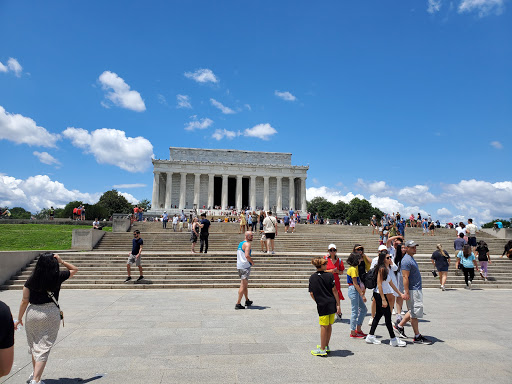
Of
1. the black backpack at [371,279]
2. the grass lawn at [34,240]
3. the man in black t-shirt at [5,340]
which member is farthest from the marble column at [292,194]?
the man in black t-shirt at [5,340]

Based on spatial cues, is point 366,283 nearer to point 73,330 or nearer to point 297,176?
point 73,330

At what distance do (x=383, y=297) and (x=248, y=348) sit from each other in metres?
2.53

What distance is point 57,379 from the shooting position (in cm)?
460

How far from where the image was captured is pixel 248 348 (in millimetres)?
5883

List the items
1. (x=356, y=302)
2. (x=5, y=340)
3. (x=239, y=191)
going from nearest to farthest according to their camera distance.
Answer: (x=5, y=340) < (x=356, y=302) < (x=239, y=191)

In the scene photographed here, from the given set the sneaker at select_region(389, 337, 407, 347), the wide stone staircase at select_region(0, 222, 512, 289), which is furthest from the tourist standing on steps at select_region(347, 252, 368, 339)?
the wide stone staircase at select_region(0, 222, 512, 289)

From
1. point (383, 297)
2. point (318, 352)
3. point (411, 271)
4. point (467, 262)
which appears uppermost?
point (411, 271)

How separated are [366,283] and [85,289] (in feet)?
35.3

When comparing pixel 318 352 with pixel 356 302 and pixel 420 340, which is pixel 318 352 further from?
pixel 420 340

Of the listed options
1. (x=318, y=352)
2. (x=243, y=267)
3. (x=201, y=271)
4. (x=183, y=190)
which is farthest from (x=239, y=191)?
(x=318, y=352)

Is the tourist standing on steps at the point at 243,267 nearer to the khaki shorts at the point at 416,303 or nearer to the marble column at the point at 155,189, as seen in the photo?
the khaki shorts at the point at 416,303

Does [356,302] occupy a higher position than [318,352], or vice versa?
[356,302]

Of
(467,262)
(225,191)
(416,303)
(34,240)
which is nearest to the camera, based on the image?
(416,303)

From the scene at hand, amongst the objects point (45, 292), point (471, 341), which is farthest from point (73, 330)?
point (471, 341)
